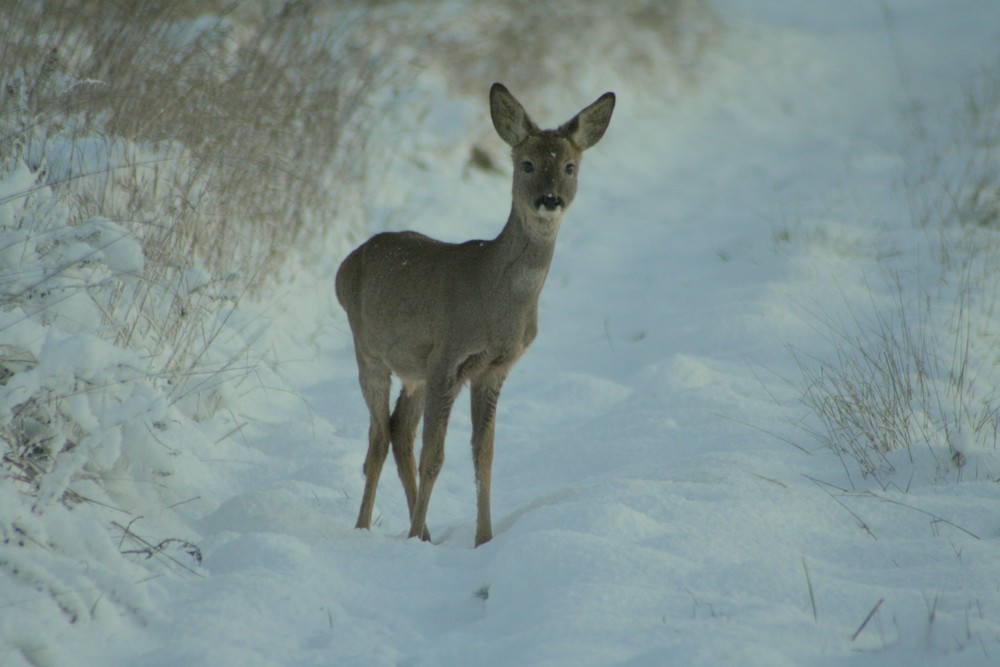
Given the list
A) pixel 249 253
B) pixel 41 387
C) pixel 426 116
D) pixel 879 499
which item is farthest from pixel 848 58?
pixel 41 387

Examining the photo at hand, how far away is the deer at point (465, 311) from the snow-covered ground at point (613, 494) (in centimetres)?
35

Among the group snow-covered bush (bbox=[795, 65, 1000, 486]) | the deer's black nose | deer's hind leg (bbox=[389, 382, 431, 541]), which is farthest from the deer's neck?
snow-covered bush (bbox=[795, 65, 1000, 486])

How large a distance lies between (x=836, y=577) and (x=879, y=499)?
0.75 m

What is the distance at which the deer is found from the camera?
4738 millimetres

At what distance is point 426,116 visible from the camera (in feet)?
37.8

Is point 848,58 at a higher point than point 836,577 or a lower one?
higher

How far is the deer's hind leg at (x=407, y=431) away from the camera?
207 inches

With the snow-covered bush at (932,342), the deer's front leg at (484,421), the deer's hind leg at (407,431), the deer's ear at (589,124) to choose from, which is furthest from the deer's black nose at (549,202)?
the snow-covered bush at (932,342)

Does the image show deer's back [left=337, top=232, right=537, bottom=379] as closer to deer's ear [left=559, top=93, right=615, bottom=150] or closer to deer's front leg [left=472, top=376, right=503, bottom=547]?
deer's front leg [left=472, top=376, right=503, bottom=547]

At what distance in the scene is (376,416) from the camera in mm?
5270

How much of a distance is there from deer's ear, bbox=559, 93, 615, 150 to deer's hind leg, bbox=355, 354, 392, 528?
1.43m

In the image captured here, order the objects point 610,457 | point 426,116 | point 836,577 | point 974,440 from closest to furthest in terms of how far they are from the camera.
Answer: point 836,577, point 974,440, point 610,457, point 426,116

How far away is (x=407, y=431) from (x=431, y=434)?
0.58m

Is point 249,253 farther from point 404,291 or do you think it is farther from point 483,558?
point 483,558
